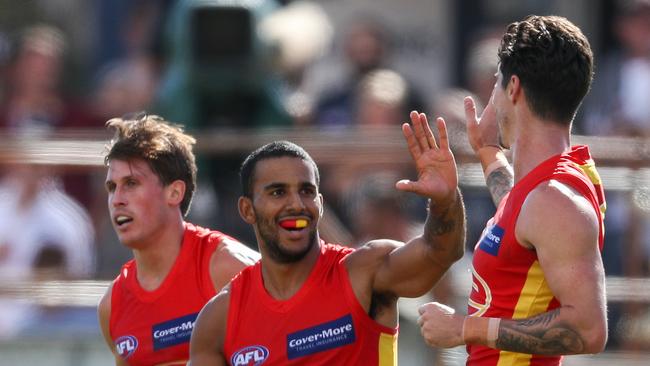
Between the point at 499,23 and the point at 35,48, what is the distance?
4.31 metres

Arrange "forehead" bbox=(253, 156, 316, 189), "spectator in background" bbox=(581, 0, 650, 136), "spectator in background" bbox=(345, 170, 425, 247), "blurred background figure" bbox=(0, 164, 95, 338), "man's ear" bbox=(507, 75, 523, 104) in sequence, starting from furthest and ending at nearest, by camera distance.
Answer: "spectator in background" bbox=(581, 0, 650, 136) < "blurred background figure" bbox=(0, 164, 95, 338) < "spectator in background" bbox=(345, 170, 425, 247) < "forehead" bbox=(253, 156, 316, 189) < "man's ear" bbox=(507, 75, 523, 104)

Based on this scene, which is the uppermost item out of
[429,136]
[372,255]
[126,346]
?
[429,136]

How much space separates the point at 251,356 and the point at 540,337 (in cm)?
152

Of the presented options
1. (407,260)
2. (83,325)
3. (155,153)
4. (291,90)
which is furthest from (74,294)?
(407,260)

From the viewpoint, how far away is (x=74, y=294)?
32.2ft

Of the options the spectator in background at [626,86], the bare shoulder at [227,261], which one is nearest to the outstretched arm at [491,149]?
the bare shoulder at [227,261]

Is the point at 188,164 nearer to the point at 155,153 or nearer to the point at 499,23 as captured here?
the point at 155,153

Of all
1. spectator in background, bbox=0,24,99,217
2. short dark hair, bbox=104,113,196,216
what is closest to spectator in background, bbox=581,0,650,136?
spectator in background, bbox=0,24,99,217

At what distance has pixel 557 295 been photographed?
508 cm

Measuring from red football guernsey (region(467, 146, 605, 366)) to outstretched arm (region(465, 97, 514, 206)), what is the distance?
0.57 metres

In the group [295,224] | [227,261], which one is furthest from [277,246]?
[227,261]

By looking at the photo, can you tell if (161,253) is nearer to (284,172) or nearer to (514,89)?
(284,172)

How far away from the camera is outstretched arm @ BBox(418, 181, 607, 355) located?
5023mm

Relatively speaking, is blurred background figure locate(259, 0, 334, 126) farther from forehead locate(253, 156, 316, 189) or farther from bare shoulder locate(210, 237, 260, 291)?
forehead locate(253, 156, 316, 189)
